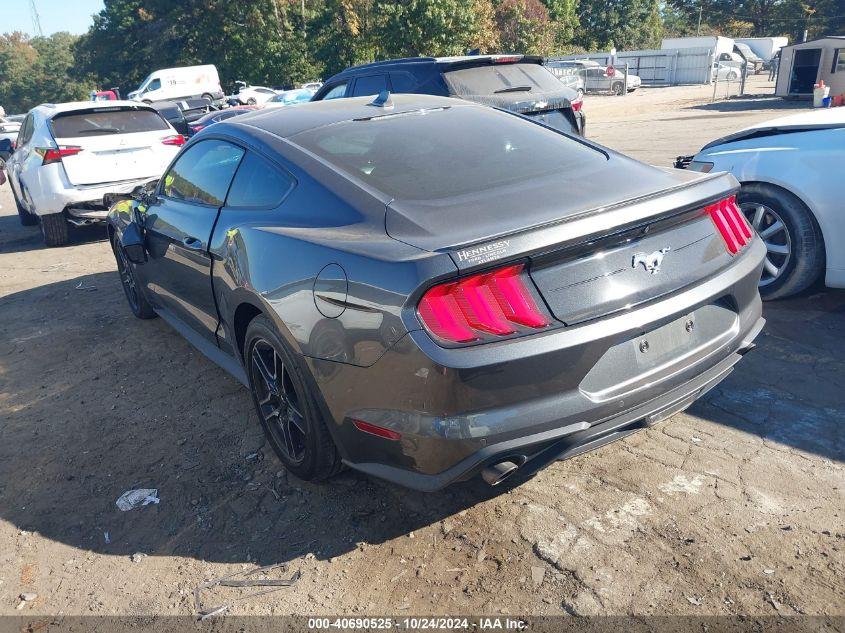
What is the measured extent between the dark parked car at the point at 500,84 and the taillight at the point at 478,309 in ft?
18.3

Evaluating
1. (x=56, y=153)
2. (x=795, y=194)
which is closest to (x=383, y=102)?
(x=795, y=194)

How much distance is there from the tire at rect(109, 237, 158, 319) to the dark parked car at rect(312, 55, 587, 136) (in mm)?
3864

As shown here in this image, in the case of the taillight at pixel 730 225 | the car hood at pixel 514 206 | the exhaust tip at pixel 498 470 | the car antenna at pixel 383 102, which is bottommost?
the exhaust tip at pixel 498 470

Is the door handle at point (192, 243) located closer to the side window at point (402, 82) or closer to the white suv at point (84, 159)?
the side window at point (402, 82)

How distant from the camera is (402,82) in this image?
8.23 metres

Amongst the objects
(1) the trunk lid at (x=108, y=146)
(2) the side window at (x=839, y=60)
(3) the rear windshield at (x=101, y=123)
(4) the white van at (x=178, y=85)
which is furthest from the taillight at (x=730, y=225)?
(4) the white van at (x=178, y=85)

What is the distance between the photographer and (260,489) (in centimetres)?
321

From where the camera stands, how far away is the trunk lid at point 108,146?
8.27 metres

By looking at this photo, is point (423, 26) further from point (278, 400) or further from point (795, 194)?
point (278, 400)

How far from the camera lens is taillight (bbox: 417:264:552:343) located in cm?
226

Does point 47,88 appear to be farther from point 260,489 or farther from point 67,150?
point 260,489

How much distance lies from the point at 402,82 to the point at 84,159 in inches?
A: 155

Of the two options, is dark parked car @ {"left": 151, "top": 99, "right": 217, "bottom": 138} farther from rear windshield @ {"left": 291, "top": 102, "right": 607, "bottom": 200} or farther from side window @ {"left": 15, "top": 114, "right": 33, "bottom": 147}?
rear windshield @ {"left": 291, "top": 102, "right": 607, "bottom": 200}

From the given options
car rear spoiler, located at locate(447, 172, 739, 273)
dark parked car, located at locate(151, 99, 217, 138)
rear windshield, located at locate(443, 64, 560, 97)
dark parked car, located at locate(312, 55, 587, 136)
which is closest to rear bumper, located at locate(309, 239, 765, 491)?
car rear spoiler, located at locate(447, 172, 739, 273)
